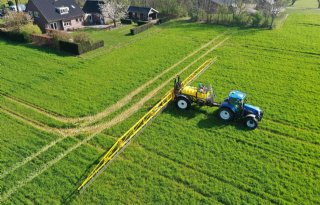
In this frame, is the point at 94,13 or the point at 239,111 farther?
the point at 94,13

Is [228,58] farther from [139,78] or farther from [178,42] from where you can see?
[139,78]

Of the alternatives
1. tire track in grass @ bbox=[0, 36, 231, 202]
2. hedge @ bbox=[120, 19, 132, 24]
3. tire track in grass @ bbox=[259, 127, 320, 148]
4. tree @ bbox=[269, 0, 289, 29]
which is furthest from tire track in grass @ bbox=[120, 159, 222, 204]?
hedge @ bbox=[120, 19, 132, 24]

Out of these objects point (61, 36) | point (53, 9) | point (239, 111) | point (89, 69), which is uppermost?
point (53, 9)

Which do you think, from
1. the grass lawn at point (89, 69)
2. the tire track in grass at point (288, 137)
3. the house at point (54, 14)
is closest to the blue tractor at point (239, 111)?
the tire track in grass at point (288, 137)

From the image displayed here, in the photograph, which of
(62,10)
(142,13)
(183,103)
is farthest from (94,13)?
(183,103)

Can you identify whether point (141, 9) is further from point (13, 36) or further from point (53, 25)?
point (13, 36)

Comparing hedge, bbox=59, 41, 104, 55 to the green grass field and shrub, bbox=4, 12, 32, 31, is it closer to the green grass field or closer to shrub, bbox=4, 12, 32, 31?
the green grass field
